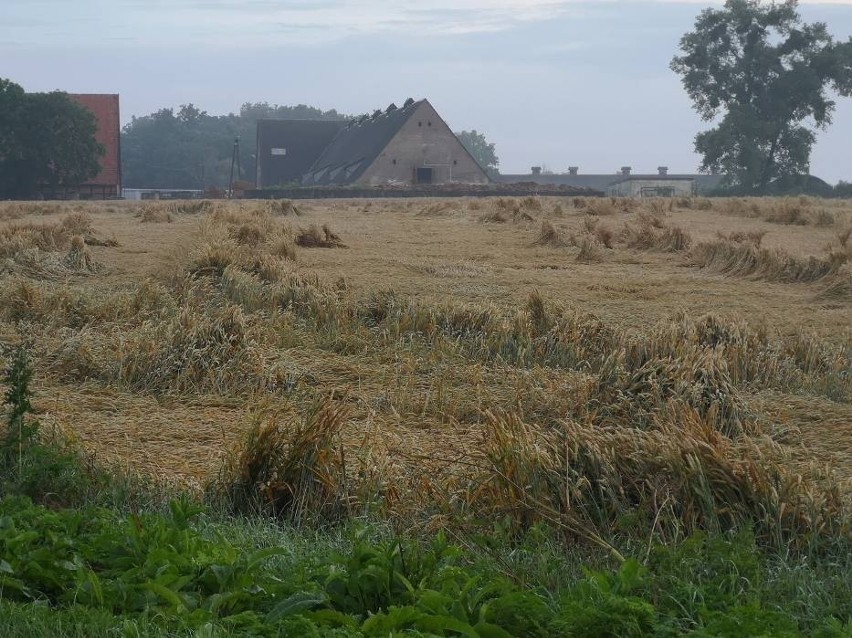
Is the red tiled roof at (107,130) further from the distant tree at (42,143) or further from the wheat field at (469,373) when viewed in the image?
the wheat field at (469,373)

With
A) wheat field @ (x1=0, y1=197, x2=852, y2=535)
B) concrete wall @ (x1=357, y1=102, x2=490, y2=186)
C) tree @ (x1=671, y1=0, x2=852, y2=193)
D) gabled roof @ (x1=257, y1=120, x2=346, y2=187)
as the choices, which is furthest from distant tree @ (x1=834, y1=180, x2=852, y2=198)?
wheat field @ (x1=0, y1=197, x2=852, y2=535)

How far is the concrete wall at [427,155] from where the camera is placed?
2601 inches

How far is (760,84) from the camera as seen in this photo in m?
65.5

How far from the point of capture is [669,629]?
329 cm

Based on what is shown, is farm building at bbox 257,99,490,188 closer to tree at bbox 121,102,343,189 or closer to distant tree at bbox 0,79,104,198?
distant tree at bbox 0,79,104,198

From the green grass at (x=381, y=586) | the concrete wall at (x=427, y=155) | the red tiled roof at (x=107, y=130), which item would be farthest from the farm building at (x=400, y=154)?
the green grass at (x=381, y=586)

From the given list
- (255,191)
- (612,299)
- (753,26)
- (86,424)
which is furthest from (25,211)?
(753,26)

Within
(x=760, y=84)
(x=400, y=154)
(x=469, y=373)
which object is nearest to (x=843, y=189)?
(x=760, y=84)

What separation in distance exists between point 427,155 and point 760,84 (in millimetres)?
19744

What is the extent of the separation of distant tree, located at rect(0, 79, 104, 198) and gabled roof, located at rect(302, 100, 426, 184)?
16.6 metres

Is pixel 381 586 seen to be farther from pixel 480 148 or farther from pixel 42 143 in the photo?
pixel 480 148

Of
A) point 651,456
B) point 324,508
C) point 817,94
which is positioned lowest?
point 324,508

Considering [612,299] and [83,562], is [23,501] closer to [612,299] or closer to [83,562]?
[83,562]

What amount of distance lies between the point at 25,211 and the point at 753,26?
4806 cm
